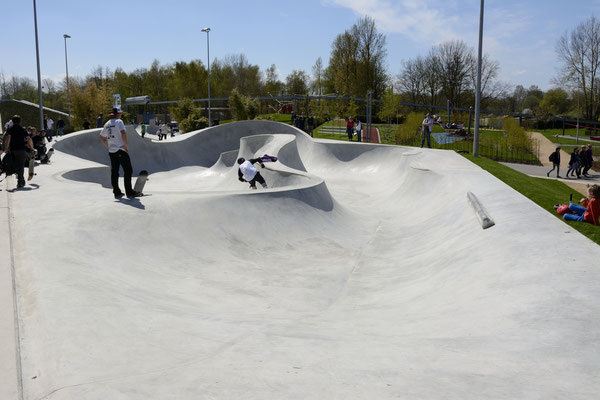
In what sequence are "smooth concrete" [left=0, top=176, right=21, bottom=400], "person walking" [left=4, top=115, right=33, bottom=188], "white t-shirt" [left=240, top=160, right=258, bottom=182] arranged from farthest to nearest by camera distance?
"white t-shirt" [left=240, top=160, right=258, bottom=182] → "person walking" [left=4, top=115, right=33, bottom=188] → "smooth concrete" [left=0, top=176, right=21, bottom=400]

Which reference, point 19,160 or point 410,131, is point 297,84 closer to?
point 410,131

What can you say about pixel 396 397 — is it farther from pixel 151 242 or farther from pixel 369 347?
pixel 151 242

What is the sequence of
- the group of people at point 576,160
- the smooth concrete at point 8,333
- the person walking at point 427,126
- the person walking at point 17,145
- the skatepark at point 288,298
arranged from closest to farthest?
the smooth concrete at point 8,333
the skatepark at point 288,298
the person walking at point 17,145
the group of people at point 576,160
the person walking at point 427,126

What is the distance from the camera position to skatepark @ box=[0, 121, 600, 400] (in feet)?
9.96

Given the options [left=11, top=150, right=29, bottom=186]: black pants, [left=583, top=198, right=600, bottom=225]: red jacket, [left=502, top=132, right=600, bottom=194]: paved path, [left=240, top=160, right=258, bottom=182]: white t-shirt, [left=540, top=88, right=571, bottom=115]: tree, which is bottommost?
[left=502, top=132, right=600, bottom=194]: paved path

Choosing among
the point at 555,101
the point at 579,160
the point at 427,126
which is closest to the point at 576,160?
the point at 579,160

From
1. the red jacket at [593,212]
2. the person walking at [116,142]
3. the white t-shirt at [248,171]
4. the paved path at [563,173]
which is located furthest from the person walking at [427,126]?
the person walking at [116,142]

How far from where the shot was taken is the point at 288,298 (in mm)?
6551

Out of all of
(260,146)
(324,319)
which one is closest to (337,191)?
(260,146)

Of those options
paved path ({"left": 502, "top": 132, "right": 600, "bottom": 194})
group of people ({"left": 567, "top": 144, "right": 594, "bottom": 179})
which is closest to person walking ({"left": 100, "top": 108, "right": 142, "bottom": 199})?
paved path ({"left": 502, "top": 132, "right": 600, "bottom": 194})

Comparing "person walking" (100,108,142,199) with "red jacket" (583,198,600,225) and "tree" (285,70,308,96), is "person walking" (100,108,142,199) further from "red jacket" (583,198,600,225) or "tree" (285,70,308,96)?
"tree" (285,70,308,96)

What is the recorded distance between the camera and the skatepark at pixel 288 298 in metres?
3.04

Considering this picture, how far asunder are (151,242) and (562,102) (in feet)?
277

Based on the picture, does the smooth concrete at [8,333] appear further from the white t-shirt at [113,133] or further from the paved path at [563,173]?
the paved path at [563,173]
